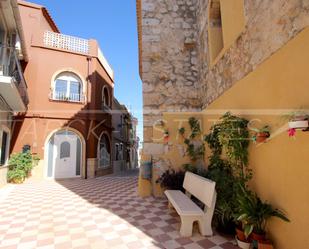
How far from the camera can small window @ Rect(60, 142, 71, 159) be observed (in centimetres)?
1149

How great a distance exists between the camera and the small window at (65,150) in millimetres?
11488

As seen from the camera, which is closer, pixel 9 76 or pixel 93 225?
pixel 93 225

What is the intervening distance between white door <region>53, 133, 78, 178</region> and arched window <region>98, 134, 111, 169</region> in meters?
1.73

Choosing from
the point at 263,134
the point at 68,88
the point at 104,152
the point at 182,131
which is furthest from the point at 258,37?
the point at 104,152

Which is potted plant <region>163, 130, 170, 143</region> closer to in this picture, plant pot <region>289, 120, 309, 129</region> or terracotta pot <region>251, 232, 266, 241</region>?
terracotta pot <region>251, 232, 266, 241</region>

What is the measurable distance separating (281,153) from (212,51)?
3.53 meters

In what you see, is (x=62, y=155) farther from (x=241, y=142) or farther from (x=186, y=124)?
(x=241, y=142)

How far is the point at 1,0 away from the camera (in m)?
6.11

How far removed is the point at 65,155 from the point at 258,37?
441 inches

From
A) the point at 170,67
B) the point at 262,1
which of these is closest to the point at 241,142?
the point at 262,1

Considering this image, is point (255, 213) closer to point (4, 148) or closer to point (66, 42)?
point (4, 148)

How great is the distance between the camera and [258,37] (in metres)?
3.24

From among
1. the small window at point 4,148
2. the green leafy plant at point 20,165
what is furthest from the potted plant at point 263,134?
the small window at point 4,148

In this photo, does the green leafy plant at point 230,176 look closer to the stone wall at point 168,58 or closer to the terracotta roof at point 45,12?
the stone wall at point 168,58
